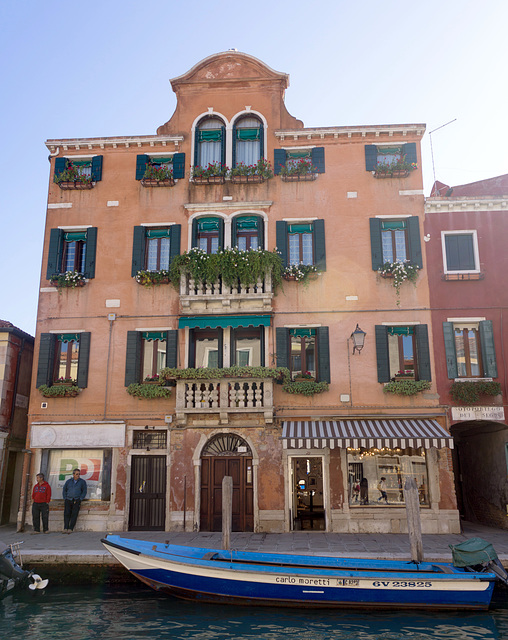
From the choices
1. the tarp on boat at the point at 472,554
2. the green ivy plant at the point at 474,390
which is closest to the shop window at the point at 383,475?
the green ivy plant at the point at 474,390

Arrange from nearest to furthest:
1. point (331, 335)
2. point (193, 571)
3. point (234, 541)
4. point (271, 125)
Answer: point (193, 571) → point (234, 541) → point (331, 335) → point (271, 125)

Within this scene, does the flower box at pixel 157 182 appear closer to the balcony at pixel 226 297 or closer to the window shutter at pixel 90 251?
the window shutter at pixel 90 251

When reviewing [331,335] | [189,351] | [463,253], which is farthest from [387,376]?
[189,351]

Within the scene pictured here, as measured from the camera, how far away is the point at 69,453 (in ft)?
56.2

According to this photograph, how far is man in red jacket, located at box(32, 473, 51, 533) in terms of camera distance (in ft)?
53.0

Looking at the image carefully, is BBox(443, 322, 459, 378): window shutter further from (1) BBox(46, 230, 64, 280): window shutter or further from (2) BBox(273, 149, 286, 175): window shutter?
(1) BBox(46, 230, 64, 280): window shutter

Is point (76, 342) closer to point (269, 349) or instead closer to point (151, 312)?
point (151, 312)

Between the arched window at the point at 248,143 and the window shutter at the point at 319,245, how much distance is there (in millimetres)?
3162

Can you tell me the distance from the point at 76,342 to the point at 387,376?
9623 millimetres

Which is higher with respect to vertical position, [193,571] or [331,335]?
[331,335]

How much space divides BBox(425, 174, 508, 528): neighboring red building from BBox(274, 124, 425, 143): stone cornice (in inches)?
97.7

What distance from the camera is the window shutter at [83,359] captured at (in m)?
17.4

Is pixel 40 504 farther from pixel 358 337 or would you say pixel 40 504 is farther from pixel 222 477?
pixel 358 337

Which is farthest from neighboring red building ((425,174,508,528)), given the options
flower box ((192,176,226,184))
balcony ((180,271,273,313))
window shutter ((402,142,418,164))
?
flower box ((192,176,226,184))
